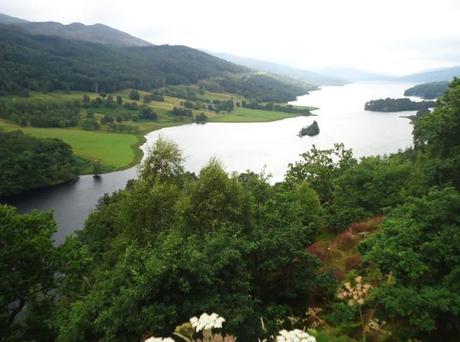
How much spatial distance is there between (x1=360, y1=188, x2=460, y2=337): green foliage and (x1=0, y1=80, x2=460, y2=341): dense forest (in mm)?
51

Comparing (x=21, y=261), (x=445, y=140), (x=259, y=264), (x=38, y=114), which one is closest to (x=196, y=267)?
(x=259, y=264)

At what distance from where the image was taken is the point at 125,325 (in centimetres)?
1417

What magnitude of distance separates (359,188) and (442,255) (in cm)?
2083

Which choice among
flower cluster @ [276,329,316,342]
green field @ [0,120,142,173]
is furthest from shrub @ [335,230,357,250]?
green field @ [0,120,142,173]

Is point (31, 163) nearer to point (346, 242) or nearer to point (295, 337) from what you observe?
point (346, 242)

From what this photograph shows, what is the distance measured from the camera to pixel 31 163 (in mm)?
88375

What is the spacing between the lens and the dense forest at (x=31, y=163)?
84188 millimetres

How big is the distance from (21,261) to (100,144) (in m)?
111

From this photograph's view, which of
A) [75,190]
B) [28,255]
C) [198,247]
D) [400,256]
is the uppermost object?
[400,256]

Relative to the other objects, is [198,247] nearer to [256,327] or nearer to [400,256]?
[256,327]

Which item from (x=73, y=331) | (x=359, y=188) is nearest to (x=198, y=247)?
(x=73, y=331)

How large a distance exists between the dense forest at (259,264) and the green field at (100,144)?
78.6 m

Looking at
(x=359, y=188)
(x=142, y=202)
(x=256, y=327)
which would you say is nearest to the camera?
(x=256, y=327)

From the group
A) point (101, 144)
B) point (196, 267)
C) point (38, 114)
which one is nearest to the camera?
point (196, 267)
